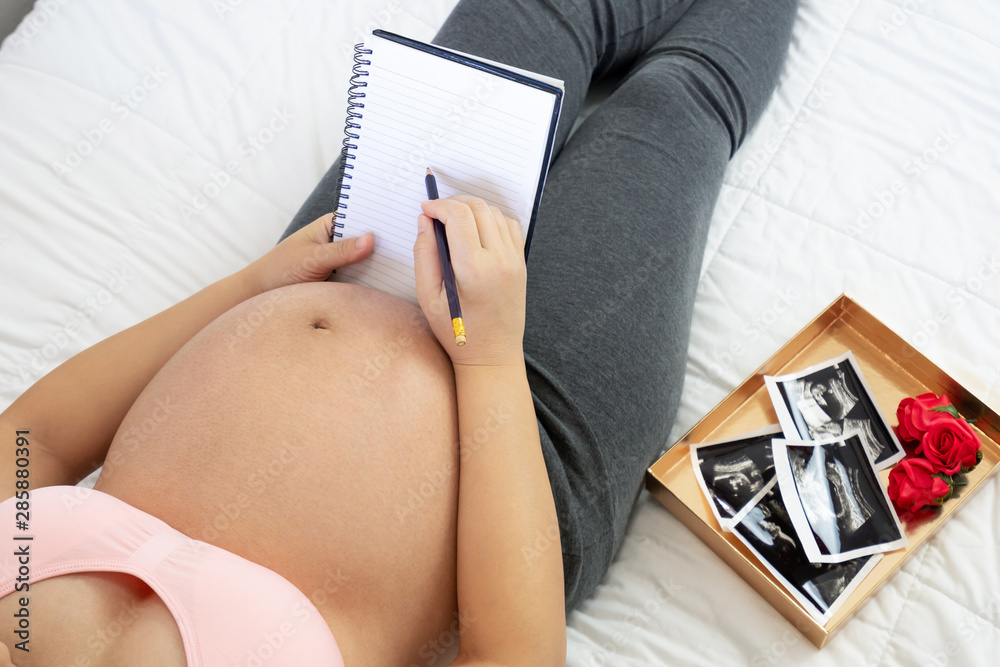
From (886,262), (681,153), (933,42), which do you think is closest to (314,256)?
(681,153)

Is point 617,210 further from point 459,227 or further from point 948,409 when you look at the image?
point 948,409

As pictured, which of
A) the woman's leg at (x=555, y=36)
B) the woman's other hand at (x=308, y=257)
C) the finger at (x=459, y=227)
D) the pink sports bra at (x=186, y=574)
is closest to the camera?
the pink sports bra at (x=186, y=574)

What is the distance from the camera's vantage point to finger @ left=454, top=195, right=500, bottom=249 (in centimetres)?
69

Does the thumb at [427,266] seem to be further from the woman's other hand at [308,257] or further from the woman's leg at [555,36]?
the woman's leg at [555,36]

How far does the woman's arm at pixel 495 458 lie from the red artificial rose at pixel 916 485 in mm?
459

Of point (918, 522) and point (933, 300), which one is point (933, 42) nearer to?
point (933, 300)

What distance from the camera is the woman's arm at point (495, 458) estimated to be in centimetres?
65

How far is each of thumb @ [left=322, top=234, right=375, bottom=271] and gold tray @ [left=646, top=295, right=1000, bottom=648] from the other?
46 centimetres

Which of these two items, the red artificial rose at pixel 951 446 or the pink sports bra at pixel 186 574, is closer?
the pink sports bra at pixel 186 574

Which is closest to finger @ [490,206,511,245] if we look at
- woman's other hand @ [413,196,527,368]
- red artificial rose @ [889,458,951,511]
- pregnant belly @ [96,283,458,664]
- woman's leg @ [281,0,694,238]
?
woman's other hand @ [413,196,527,368]

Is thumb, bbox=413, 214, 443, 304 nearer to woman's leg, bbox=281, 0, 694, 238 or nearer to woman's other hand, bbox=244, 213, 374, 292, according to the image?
woman's other hand, bbox=244, 213, 374, 292

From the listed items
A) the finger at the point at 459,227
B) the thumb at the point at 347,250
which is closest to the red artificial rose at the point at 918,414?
the finger at the point at 459,227

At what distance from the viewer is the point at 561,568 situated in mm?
696

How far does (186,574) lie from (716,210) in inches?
36.7
